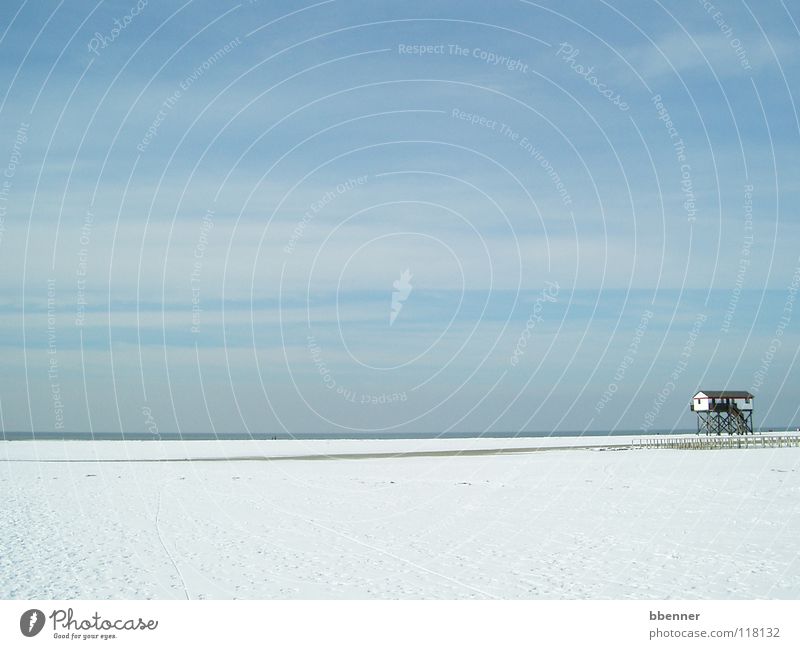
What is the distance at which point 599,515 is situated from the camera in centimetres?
2456

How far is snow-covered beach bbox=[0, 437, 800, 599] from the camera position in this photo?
1527 cm

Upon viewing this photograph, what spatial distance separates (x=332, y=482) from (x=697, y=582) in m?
24.6

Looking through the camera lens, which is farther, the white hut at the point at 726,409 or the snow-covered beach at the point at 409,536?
the white hut at the point at 726,409

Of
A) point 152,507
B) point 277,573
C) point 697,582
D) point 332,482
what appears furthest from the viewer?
point 332,482

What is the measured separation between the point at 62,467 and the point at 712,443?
49.2 m

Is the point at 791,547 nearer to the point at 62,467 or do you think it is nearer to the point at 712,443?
the point at 62,467

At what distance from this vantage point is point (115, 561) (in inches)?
701

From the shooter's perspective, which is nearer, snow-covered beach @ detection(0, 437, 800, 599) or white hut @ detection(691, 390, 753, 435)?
snow-covered beach @ detection(0, 437, 800, 599)

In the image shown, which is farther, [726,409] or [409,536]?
[726,409]

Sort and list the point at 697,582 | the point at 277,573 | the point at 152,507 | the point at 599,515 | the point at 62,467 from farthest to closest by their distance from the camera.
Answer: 1. the point at 62,467
2. the point at 152,507
3. the point at 599,515
4. the point at 277,573
5. the point at 697,582

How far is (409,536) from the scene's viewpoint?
21172 millimetres

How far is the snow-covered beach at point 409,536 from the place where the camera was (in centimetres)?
1527
